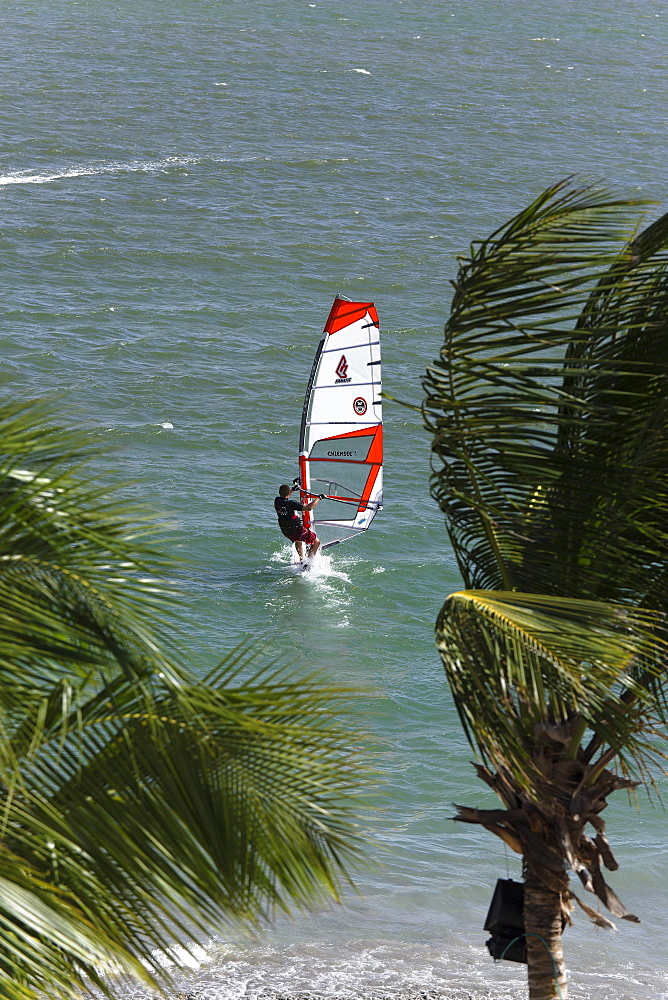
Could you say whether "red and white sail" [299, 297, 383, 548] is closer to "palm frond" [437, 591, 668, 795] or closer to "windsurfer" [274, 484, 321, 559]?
"windsurfer" [274, 484, 321, 559]

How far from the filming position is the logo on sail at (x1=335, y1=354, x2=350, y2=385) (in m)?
22.1

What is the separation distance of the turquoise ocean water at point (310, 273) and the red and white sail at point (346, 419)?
1387 mm

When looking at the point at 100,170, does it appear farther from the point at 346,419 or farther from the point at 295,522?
the point at 295,522

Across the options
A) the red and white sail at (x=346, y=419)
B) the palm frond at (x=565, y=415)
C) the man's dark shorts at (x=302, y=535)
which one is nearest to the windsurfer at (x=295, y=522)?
the man's dark shorts at (x=302, y=535)

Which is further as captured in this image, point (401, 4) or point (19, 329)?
point (401, 4)

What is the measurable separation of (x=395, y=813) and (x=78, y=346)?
798 inches

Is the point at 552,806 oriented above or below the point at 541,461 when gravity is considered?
below

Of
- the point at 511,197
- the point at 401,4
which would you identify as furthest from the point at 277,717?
the point at 401,4

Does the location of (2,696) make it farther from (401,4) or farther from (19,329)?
(401,4)

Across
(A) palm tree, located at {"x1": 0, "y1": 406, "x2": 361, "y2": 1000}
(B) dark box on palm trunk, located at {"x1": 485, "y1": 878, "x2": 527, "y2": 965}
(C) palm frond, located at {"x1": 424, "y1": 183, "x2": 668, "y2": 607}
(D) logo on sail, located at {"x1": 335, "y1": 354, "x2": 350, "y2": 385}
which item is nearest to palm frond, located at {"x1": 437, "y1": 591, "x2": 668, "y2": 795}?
(C) palm frond, located at {"x1": 424, "y1": 183, "x2": 668, "y2": 607}

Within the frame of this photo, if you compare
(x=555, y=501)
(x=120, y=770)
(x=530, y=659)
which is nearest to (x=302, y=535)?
(x=555, y=501)

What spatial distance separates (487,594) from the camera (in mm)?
5465

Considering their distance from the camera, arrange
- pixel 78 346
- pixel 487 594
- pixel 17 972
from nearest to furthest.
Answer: pixel 17 972 → pixel 487 594 → pixel 78 346

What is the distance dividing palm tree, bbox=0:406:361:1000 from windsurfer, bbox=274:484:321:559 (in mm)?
15867
